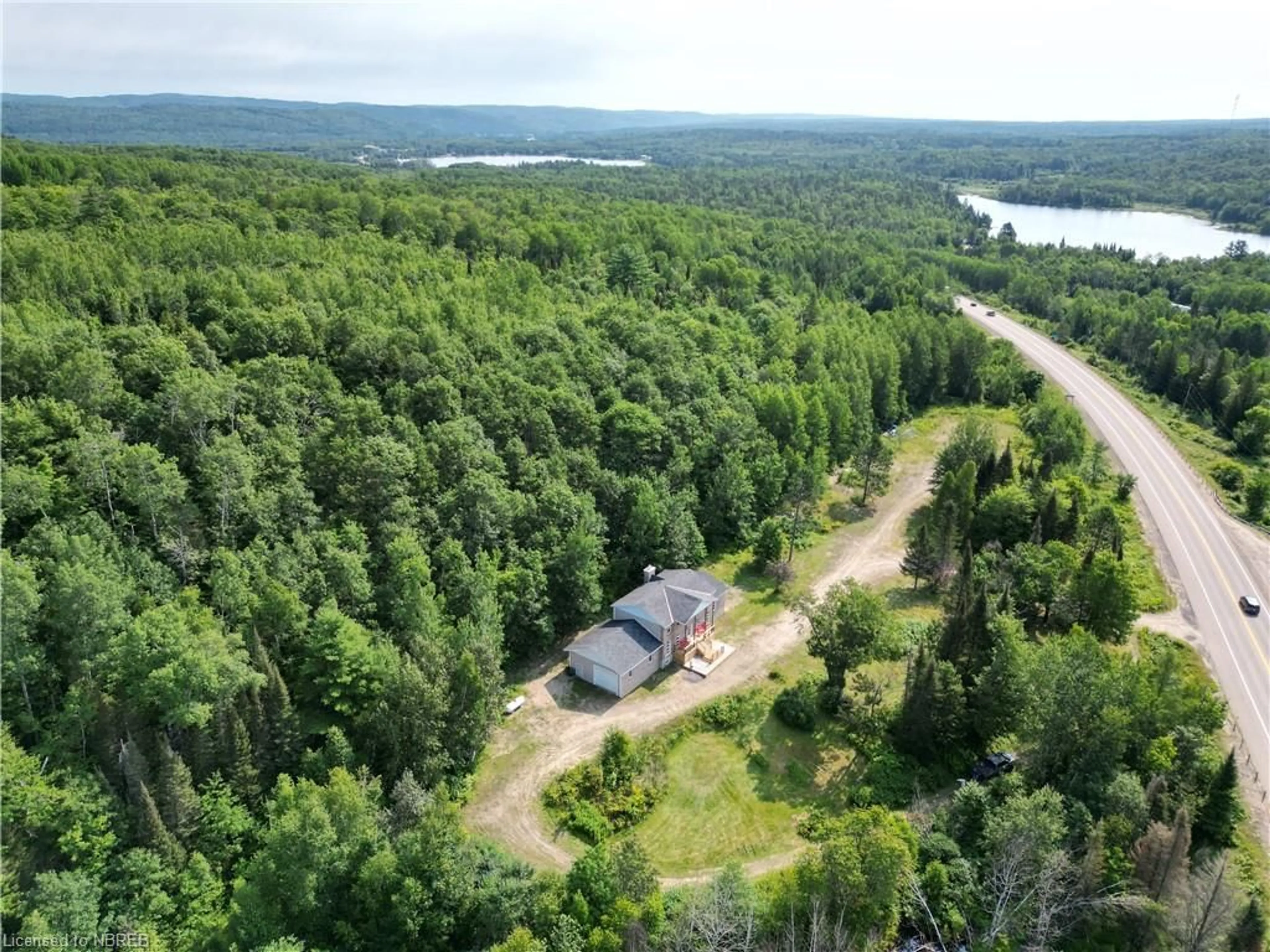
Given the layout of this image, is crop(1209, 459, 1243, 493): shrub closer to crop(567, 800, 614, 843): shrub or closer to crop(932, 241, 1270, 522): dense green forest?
crop(932, 241, 1270, 522): dense green forest

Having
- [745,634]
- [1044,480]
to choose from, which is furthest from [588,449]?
[1044,480]

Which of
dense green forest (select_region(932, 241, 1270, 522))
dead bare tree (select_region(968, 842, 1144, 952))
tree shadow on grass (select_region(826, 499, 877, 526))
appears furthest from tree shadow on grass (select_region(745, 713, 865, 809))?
dense green forest (select_region(932, 241, 1270, 522))

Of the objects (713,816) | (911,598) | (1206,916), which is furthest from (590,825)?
(911,598)

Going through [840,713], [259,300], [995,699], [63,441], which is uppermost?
[259,300]

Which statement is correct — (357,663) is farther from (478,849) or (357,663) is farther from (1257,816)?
(1257,816)

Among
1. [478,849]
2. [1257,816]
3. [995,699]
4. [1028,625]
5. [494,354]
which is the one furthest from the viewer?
[494,354]

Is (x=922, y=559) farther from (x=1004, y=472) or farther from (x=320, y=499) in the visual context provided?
(x=320, y=499)
